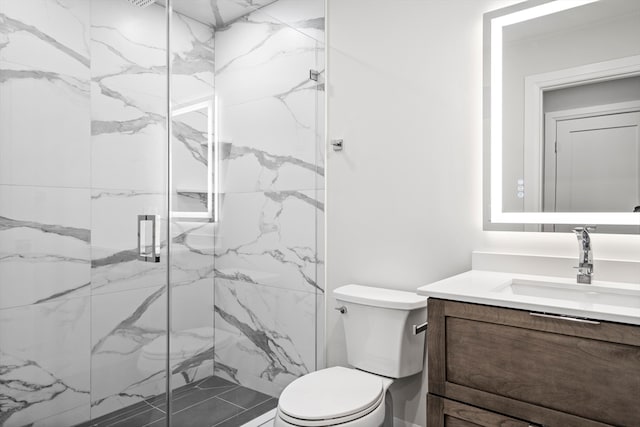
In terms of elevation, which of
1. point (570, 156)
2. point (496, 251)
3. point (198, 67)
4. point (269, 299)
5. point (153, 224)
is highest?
point (198, 67)

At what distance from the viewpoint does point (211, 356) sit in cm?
180

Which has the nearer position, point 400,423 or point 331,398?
point 331,398

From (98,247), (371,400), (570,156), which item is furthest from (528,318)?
(98,247)

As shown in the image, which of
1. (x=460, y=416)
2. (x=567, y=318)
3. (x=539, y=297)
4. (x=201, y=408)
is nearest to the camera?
(x=567, y=318)

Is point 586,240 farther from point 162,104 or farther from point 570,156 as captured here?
point 162,104

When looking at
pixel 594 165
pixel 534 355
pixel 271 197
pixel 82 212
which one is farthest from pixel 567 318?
pixel 82 212

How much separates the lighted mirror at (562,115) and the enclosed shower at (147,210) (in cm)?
98

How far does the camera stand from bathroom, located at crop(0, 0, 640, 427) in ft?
4.62

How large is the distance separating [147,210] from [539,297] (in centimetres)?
148

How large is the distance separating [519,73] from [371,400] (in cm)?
148

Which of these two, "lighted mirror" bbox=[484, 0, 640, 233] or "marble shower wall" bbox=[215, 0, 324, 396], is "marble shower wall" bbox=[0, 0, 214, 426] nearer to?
"marble shower wall" bbox=[215, 0, 324, 396]

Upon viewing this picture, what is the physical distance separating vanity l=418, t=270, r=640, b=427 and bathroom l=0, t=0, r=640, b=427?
451mm

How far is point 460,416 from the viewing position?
141 centimetres

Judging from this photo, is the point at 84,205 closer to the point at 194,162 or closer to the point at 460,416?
the point at 194,162
